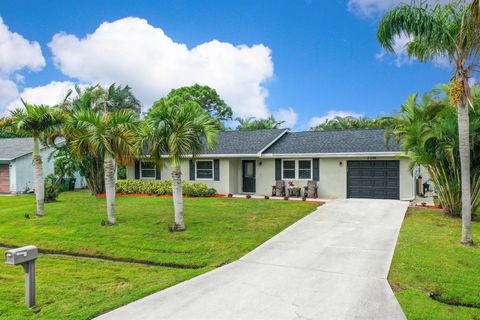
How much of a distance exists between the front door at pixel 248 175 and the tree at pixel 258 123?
56.7 ft

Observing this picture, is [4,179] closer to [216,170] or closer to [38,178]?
[38,178]

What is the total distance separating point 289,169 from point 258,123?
1987 centimetres

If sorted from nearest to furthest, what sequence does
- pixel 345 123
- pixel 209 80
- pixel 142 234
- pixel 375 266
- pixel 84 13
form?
1. pixel 375 266
2. pixel 142 234
3. pixel 84 13
4. pixel 345 123
5. pixel 209 80

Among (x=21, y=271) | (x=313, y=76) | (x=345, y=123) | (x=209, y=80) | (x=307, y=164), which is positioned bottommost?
(x=21, y=271)

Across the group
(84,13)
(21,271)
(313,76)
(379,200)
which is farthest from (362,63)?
(21,271)

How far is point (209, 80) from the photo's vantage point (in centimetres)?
4347

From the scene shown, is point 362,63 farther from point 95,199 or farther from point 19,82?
point 19,82

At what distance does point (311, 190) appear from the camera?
18.1 meters

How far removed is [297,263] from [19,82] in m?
22.6

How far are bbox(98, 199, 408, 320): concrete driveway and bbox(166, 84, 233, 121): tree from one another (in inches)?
1354

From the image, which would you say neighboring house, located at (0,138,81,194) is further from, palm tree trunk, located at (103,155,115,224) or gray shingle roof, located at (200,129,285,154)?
palm tree trunk, located at (103,155,115,224)

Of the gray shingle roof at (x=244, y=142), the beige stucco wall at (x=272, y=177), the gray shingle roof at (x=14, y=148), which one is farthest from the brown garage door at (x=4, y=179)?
the gray shingle roof at (x=244, y=142)

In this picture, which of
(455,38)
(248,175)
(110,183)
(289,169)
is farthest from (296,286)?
(248,175)

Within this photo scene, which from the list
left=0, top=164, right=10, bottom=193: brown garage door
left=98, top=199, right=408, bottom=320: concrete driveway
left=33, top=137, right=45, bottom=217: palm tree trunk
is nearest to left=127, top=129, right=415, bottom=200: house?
left=33, top=137, right=45, bottom=217: palm tree trunk
